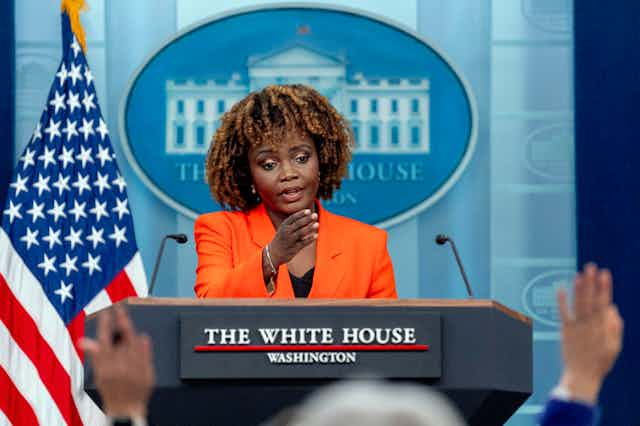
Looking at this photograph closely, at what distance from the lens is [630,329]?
6.55m

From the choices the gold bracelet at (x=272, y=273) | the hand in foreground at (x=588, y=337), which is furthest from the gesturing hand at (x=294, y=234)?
the hand in foreground at (x=588, y=337)

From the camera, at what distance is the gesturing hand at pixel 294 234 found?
3.53 metres

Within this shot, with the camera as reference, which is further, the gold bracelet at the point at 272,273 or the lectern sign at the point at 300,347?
the gold bracelet at the point at 272,273

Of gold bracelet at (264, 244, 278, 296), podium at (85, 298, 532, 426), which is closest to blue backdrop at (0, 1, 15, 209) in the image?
gold bracelet at (264, 244, 278, 296)

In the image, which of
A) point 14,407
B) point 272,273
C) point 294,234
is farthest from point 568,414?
point 14,407

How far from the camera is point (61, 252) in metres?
6.24

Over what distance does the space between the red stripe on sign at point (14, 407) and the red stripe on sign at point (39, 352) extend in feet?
0.40

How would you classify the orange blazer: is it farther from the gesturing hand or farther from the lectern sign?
the lectern sign

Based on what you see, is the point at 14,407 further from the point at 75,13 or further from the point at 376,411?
the point at 376,411

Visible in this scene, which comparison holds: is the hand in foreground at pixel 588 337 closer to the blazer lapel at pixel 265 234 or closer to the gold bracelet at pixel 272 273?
the gold bracelet at pixel 272 273

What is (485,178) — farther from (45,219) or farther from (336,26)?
(45,219)

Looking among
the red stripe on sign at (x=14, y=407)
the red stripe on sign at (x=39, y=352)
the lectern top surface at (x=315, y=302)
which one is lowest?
the red stripe on sign at (x=14, y=407)

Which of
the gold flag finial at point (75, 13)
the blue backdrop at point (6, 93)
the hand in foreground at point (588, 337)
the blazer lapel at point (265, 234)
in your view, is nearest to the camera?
the hand in foreground at point (588, 337)

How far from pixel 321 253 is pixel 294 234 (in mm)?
693
